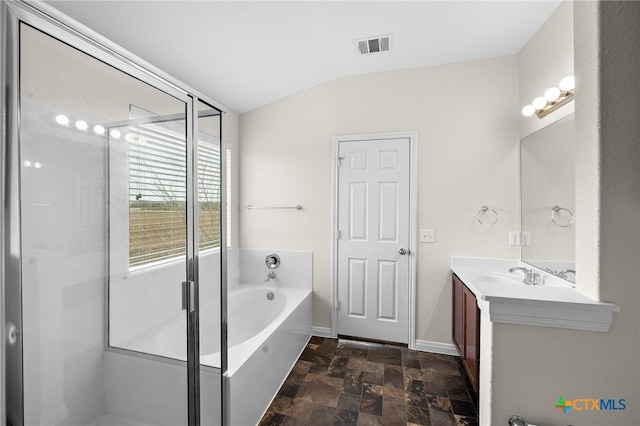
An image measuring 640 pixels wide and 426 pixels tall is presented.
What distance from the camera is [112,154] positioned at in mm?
1101

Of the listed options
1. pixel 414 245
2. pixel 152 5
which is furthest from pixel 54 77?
pixel 414 245

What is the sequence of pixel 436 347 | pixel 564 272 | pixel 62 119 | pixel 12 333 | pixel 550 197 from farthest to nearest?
pixel 436 347, pixel 550 197, pixel 564 272, pixel 62 119, pixel 12 333

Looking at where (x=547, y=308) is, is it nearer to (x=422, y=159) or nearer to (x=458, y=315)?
(x=458, y=315)

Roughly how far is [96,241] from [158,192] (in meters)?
0.32

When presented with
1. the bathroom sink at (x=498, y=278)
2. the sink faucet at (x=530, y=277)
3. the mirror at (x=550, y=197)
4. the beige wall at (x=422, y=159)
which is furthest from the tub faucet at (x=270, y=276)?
the mirror at (x=550, y=197)

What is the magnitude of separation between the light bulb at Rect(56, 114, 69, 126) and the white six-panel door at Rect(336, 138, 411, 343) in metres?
2.20

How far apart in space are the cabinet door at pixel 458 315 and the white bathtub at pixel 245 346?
136 cm

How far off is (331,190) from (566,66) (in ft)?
6.49

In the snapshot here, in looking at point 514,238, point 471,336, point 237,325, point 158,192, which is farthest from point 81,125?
point 514,238

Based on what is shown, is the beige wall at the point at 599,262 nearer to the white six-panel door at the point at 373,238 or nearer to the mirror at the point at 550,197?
the mirror at the point at 550,197

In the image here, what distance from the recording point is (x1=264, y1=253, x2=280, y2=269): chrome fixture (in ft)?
9.98

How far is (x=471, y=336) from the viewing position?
6.48ft

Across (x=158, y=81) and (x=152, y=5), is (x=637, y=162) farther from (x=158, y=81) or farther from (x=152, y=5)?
(x=152, y=5)

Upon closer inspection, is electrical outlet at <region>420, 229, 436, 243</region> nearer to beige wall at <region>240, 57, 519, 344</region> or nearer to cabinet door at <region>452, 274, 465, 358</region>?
beige wall at <region>240, 57, 519, 344</region>
